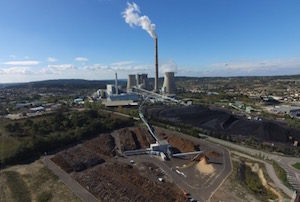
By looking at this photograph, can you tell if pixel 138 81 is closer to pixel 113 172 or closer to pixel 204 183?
pixel 113 172

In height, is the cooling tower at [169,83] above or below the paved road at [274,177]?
above

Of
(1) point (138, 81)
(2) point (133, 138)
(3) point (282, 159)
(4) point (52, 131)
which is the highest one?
(1) point (138, 81)

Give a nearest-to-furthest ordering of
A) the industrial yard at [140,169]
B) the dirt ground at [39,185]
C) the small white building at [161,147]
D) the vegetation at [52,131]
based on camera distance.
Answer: the dirt ground at [39,185], the industrial yard at [140,169], the vegetation at [52,131], the small white building at [161,147]

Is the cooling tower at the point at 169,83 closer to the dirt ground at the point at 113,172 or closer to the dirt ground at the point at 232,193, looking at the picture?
the dirt ground at the point at 113,172

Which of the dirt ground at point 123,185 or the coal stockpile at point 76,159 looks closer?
the dirt ground at point 123,185

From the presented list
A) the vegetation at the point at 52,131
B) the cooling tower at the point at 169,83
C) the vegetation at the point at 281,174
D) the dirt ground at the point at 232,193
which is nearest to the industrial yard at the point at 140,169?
the dirt ground at the point at 232,193

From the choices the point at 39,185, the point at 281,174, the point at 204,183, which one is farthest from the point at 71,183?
the point at 281,174

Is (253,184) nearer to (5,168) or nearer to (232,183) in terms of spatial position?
(232,183)
